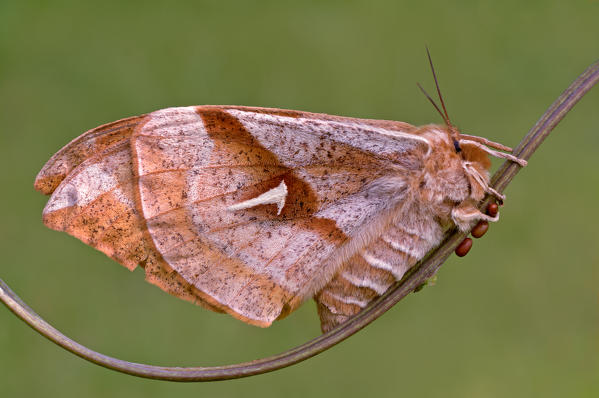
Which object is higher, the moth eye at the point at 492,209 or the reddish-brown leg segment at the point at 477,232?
the moth eye at the point at 492,209

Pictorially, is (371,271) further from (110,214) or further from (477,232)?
(110,214)

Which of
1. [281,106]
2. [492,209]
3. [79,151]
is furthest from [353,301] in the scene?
[281,106]

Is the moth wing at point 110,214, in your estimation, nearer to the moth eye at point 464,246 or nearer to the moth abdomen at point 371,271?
the moth abdomen at point 371,271

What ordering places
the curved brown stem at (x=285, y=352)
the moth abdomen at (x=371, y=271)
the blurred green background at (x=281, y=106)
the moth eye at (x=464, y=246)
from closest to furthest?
the curved brown stem at (x=285, y=352), the moth eye at (x=464, y=246), the moth abdomen at (x=371, y=271), the blurred green background at (x=281, y=106)

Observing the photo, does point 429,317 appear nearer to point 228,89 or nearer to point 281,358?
point 228,89

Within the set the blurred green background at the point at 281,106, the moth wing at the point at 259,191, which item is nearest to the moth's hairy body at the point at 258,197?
the moth wing at the point at 259,191

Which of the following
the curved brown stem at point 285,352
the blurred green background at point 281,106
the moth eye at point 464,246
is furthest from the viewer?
the blurred green background at point 281,106

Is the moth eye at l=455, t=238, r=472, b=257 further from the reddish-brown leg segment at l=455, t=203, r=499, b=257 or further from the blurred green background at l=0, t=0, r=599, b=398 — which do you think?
the blurred green background at l=0, t=0, r=599, b=398
